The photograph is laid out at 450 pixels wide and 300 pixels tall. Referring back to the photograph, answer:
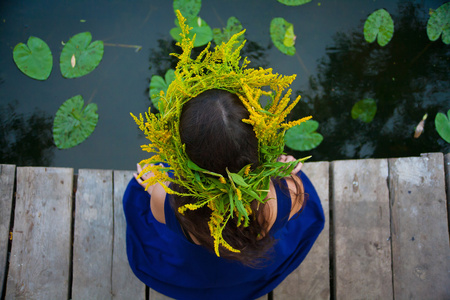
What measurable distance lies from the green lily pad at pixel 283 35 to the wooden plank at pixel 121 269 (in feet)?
4.09

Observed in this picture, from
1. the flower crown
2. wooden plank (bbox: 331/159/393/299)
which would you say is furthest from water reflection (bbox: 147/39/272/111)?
the flower crown

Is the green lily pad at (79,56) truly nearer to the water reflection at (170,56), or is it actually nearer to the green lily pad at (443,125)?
the water reflection at (170,56)

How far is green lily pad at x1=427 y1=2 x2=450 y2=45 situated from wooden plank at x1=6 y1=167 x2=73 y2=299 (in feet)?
7.66

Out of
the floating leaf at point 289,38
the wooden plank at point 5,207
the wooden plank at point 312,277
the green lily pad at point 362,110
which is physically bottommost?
the wooden plank at point 312,277

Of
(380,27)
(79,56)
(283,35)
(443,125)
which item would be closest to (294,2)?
(283,35)

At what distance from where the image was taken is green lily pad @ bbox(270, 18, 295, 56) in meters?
2.10

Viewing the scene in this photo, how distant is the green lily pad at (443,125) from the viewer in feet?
6.65

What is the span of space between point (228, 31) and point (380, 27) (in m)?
0.99

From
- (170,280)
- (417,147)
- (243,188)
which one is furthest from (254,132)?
(417,147)

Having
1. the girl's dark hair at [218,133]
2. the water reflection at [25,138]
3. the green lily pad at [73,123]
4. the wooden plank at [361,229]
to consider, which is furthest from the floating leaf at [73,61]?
the wooden plank at [361,229]

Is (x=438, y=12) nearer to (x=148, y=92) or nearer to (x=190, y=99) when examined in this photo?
(x=148, y=92)

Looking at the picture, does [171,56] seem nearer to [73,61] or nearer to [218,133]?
[73,61]

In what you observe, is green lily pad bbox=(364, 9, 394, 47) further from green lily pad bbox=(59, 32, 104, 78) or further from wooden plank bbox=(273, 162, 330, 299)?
green lily pad bbox=(59, 32, 104, 78)

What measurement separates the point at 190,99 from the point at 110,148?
139 cm
